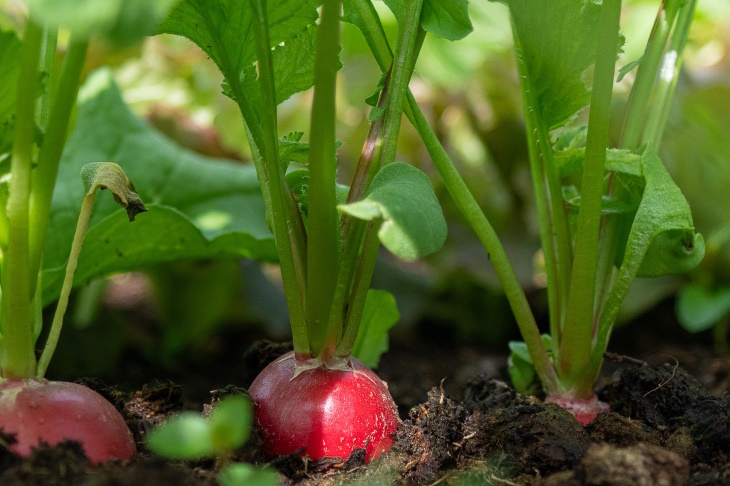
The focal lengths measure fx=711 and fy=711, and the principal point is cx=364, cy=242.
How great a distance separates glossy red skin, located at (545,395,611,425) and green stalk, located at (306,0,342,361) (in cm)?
Result: 28

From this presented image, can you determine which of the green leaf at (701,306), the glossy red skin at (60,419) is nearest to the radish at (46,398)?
the glossy red skin at (60,419)

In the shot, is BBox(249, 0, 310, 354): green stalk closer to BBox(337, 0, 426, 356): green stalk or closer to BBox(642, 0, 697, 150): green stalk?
BBox(337, 0, 426, 356): green stalk

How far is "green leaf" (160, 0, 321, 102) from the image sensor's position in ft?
2.28

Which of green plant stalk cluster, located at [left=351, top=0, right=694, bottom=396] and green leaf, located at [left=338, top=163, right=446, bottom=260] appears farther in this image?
green plant stalk cluster, located at [left=351, top=0, right=694, bottom=396]

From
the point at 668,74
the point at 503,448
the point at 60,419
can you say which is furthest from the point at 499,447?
the point at 668,74

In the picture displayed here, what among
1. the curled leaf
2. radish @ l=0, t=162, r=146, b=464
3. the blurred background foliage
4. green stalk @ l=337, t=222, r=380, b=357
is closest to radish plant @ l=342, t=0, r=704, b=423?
green stalk @ l=337, t=222, r=380, b=357

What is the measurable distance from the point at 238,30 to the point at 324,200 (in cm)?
20

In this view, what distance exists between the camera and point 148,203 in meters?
1.13

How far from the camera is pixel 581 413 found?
0.80 meters

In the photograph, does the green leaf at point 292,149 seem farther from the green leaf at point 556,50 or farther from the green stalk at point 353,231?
the green leaf at point 556,50

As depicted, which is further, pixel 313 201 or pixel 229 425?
pixel 313 201

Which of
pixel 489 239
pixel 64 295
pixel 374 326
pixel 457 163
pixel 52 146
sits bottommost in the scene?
pixel 457 163

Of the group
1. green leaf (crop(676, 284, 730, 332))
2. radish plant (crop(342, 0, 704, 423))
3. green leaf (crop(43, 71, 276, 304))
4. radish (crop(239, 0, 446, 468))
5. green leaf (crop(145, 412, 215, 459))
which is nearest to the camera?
green leaf (crop(145, 412, 215, 459))

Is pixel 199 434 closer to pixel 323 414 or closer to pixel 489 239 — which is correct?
pixel 323 414
